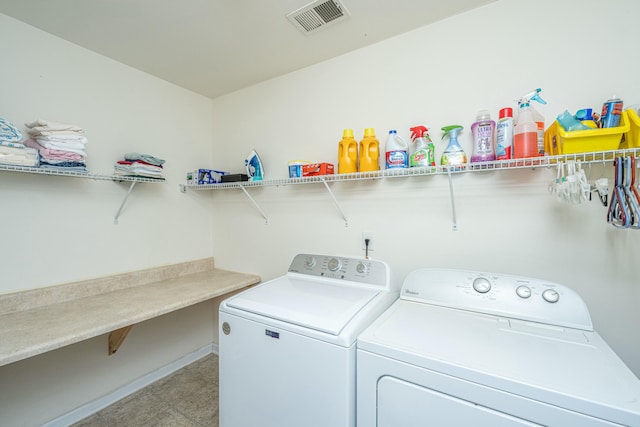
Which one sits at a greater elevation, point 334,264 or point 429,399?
point 334,264

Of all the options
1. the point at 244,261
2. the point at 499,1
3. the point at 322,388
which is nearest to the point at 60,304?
the point at 244,261

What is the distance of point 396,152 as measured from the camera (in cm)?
153

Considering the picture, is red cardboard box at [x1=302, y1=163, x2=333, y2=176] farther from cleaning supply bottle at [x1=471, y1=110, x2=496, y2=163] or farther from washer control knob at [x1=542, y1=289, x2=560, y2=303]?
washer control knob at [x1=542, y1=289, x2=560, y2=303]

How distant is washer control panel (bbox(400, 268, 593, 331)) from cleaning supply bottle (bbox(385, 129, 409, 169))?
0.60 m

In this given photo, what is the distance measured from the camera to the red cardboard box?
1.78m

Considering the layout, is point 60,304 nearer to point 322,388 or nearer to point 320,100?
point 322,388

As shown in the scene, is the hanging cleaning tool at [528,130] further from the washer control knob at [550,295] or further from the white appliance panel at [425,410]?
the white appliance panel at [425,410]

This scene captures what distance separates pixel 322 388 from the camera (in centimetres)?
104

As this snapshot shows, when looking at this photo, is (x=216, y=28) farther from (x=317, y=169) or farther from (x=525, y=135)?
(x=525, y=135)

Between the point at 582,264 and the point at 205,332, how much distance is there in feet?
9.37

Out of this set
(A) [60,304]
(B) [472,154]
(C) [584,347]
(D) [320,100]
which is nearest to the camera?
(C) [584,347]

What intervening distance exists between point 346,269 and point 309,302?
0.38 metres

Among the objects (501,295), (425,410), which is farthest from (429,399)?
(501,295)

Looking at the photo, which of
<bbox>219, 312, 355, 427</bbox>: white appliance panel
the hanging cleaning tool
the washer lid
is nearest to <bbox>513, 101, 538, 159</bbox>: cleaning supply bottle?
the hanging cleaning tool
